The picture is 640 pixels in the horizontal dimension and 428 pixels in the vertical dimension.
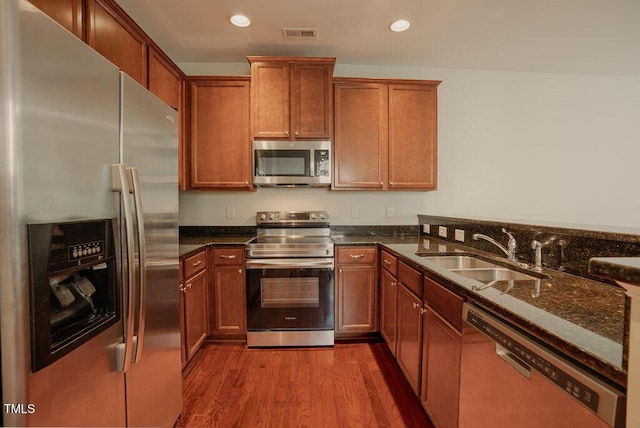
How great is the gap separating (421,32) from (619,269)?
2.45m

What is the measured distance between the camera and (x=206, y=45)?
2.51 meters

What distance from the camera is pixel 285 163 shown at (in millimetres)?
2520

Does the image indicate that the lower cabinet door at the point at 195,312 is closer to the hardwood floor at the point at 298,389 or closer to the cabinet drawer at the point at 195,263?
the cabinet drawer at the point at 195,263

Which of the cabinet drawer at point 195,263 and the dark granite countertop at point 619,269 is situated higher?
the dark granite countertop at point 619,269

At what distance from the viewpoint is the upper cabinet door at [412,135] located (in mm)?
2641

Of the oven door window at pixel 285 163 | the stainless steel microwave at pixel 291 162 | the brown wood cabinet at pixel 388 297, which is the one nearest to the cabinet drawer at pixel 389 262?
the brown wood cabinet at pixel 388 297

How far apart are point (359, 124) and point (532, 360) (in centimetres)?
225

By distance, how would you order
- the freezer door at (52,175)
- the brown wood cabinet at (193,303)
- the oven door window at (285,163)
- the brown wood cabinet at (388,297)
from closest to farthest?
the freezer door at (52,175) < the brown wood cabinet at (193,303) < the brown wood cabinet at (388,297) < the oven door window at (285,163)

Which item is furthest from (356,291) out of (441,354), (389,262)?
(441,354)

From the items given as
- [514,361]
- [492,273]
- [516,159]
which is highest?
[516,159]

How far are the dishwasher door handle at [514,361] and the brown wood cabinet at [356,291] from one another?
1442mm

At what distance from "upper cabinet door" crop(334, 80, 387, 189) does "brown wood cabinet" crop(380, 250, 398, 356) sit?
0.80m

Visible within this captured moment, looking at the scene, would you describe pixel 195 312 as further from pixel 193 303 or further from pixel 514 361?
pixel 514 361

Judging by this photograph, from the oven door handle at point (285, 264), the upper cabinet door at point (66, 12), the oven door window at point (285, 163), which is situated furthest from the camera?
the oven door window at point (285, 163)
